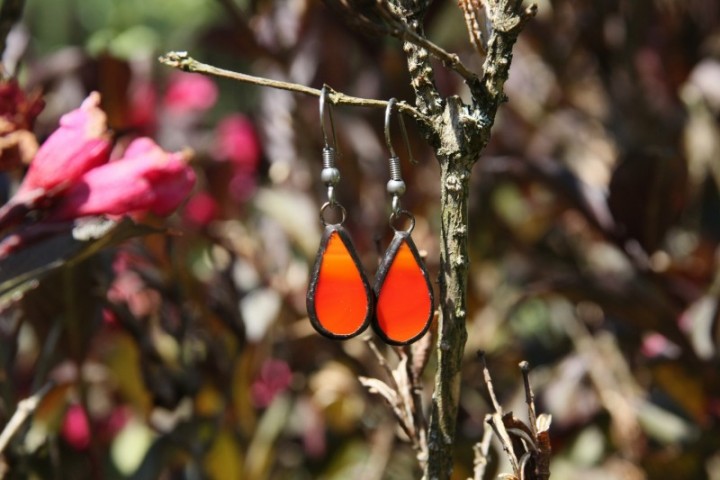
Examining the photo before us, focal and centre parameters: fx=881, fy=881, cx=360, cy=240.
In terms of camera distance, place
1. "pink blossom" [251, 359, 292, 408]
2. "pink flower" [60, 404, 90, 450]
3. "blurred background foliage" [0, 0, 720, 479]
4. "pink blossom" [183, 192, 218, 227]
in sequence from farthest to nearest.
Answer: "pink blossom" [183, 192, 218, 227] < "pink blossom" [251, 359, 292, 408] < "pink flower" [60, 404, 90, 450] < "blurred background foliage" [0, 0, 720, 479]

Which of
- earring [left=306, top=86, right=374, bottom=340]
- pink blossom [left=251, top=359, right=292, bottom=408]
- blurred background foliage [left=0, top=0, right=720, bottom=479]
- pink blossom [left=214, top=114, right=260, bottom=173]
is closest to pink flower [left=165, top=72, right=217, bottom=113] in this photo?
blurred background foliage [left=0, top=0, right=720, bottom=479]

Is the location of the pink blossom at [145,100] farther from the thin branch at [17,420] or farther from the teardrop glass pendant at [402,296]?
the teardrop glass pendant at [402,296]

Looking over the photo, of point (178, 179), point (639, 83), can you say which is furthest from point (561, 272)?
point (178, 179)

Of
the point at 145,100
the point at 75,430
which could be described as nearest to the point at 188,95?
the point at 145,100

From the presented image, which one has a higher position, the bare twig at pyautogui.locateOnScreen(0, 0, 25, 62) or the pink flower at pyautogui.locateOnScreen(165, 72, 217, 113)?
the bare twig at pyautogui.locateOnScreen(0, 0, 25, 62)

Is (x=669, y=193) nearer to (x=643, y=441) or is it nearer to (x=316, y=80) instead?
(x=643, y=441)

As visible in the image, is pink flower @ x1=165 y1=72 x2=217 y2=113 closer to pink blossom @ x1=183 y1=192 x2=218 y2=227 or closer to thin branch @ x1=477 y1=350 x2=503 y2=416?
pink blossom @ x1=183 y1=192 x2=218 y2=227
